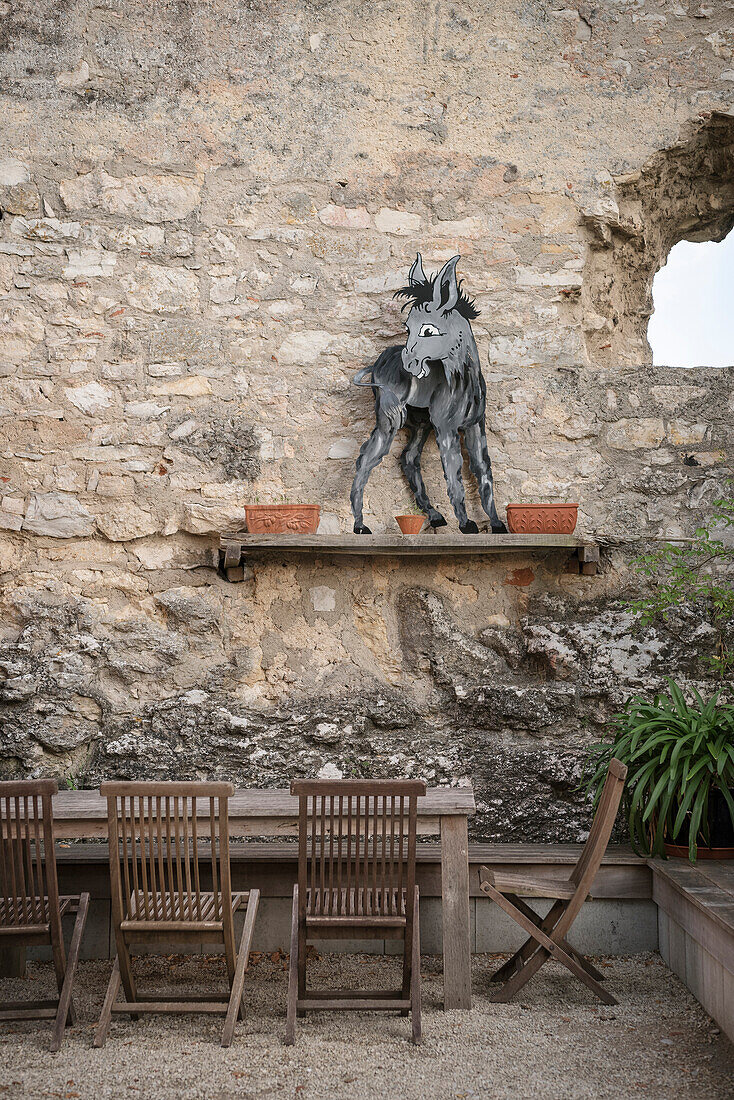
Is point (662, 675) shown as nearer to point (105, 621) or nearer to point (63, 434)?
point (105, 621)

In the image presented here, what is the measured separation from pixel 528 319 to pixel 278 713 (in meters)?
2.36

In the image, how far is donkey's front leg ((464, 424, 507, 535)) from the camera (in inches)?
170

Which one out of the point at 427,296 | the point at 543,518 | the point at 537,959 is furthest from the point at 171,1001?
the point at 427,296

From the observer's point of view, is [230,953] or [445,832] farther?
[445,832]

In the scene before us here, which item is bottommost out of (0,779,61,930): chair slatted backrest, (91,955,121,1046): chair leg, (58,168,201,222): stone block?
(91,955,121,1046): chair leg

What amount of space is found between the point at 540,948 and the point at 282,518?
2.16 m

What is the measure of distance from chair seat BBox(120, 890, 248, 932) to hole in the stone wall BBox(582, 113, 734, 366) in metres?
3.36

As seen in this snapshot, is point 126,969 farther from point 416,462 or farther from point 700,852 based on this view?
point 416,462

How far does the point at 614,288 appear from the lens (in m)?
4.71

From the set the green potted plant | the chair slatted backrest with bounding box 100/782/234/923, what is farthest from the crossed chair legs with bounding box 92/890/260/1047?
the green potted plant

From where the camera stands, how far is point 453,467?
430cm

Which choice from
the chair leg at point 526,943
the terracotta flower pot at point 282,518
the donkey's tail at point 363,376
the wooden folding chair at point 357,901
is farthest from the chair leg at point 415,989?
the donkey's tail at point 363,376

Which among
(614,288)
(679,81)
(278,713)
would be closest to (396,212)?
(614,288)

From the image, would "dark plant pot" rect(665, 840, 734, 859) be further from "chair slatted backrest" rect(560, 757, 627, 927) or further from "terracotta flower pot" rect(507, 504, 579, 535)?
"terracotta flower pot" rect(507, 504, 579, 535)
